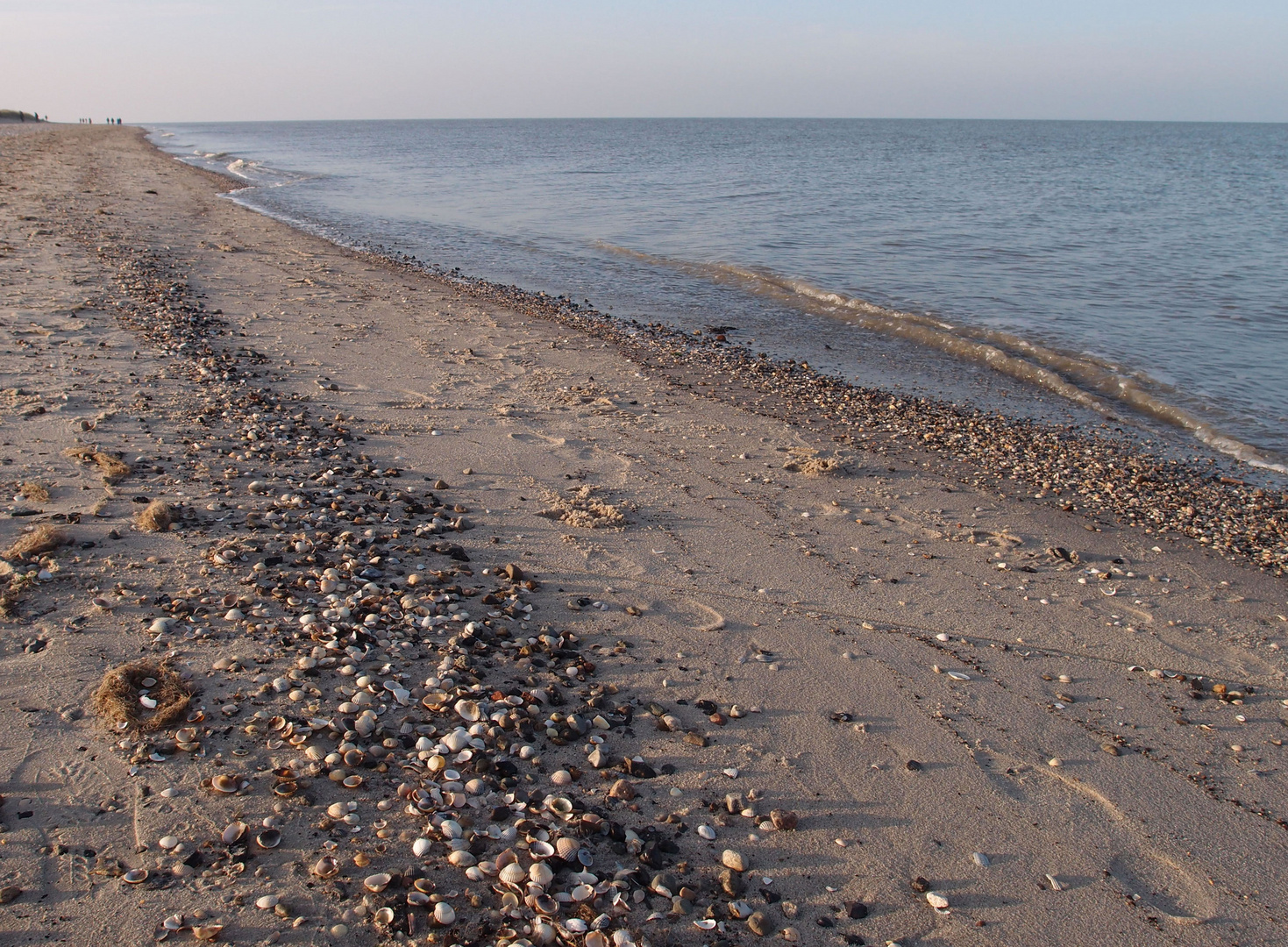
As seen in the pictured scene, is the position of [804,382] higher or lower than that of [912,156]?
lower

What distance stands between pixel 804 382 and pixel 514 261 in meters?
10.4

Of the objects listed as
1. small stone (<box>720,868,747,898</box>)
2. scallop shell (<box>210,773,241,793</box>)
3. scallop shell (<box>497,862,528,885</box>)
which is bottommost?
small stone (<box>720,868,747,898</box>)

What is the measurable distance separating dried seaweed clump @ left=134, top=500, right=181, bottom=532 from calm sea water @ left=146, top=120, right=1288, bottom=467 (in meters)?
8.14

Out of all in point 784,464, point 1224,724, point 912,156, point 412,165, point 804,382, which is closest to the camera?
point 1224,724

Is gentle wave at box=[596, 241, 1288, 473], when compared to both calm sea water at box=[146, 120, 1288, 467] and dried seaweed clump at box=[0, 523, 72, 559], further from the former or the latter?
dried seaweed clump at box=[0, 523, 72, 559]

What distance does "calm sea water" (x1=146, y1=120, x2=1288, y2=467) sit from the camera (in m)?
10.6

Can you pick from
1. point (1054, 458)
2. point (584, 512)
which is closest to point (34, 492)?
point (584, 512)

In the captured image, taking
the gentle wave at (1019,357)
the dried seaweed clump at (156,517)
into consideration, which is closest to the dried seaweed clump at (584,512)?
the dried seaweed clump at (156,517)

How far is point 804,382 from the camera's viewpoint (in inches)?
386

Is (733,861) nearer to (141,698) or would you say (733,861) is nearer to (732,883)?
(732,883)

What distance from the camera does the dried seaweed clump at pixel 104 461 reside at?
5.73m

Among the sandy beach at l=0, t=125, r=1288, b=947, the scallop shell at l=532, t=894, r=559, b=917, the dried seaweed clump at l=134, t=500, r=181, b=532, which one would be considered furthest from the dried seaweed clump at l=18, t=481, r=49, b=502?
the scallop shell at l=532, t=894, r=559, b=917

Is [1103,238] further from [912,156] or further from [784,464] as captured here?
[912,156]

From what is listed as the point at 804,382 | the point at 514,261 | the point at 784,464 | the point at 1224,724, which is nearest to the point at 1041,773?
the point at 1224,724
